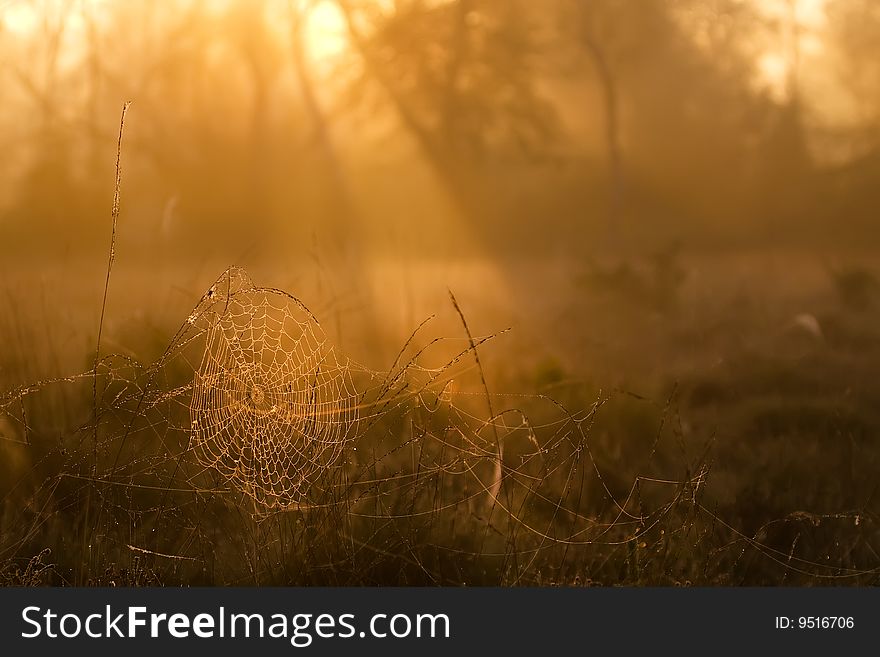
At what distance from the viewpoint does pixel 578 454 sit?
345 centimetres

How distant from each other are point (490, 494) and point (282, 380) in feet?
3.09

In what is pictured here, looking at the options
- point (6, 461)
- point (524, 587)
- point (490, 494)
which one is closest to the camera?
point (524, 587)

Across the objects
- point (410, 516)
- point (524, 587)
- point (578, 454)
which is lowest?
point (524, 587)

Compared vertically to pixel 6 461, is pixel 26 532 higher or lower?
lower

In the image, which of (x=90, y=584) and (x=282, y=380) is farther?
(x=282, y=380)

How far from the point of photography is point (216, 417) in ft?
11.3

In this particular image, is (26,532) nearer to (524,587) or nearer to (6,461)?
(6,461)

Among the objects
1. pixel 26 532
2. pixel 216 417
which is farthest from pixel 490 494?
pixel 26 532

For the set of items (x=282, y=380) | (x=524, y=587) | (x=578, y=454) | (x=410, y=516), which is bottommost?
(x=524, y=587)

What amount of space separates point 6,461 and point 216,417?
987 millimetres

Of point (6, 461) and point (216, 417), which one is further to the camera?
point (6, 461)

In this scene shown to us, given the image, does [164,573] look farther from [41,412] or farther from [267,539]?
[41,412]

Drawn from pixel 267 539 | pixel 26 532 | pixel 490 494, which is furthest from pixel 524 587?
pixel 26 532

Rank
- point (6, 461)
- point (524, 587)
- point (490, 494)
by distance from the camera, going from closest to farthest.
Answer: point (524, 587), point (490, 494), point (6, 461)
